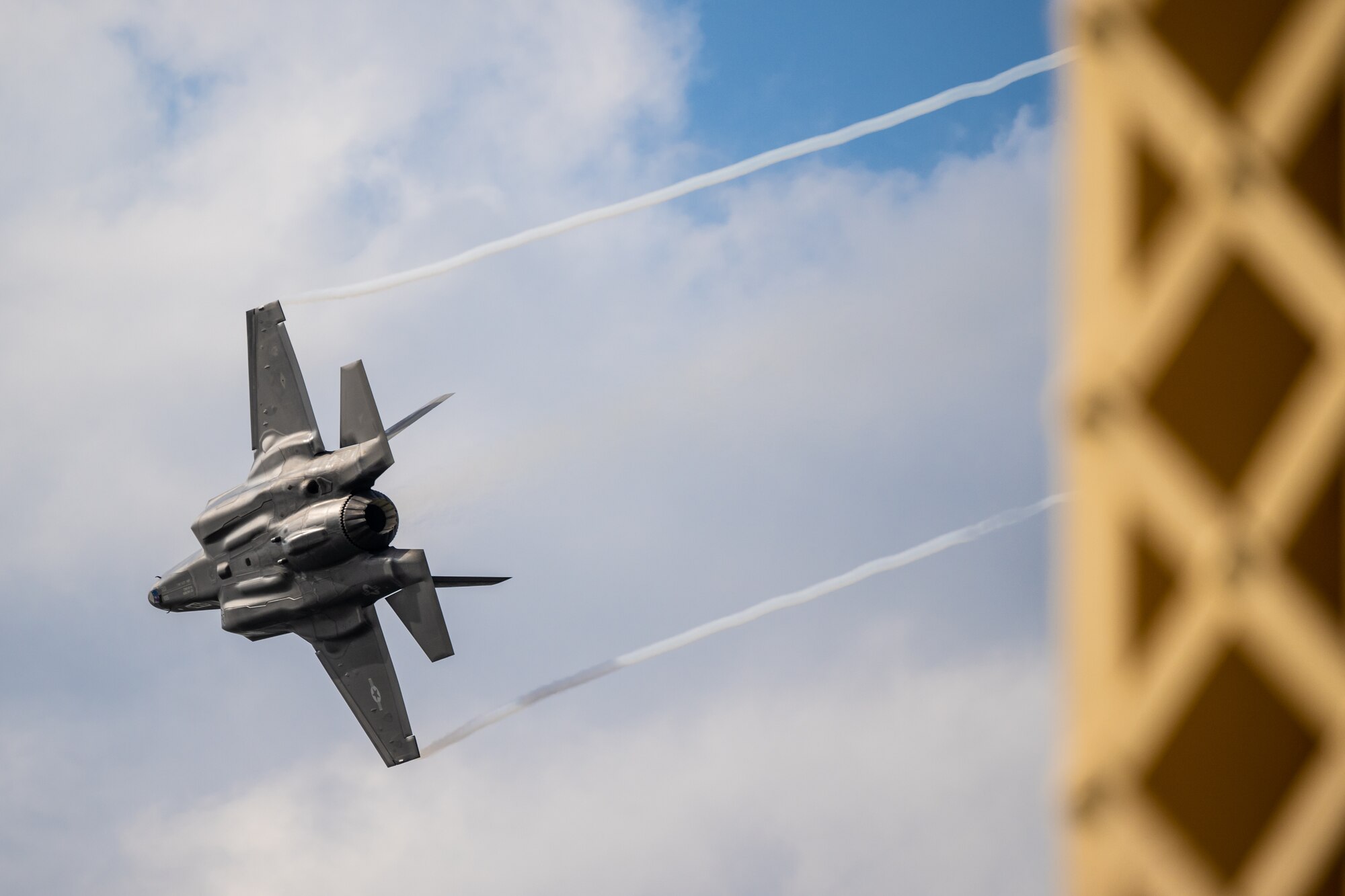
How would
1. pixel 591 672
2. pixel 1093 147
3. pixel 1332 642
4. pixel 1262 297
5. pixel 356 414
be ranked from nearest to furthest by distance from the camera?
pixel 1332 642
pixel 1093 147
pixel 1262 297
pixel 591 672
pixel 356 414

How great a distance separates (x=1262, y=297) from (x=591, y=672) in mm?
22947

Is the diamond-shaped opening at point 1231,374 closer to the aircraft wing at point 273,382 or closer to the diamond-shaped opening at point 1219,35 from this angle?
the diamond-shaped opening at point 1219,35

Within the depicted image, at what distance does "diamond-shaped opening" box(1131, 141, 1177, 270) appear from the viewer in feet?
11.7

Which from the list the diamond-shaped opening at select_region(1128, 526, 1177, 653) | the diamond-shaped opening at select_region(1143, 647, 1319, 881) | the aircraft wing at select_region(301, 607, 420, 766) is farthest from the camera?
the aircraft wing at select_region(301, 607, 420, 766)

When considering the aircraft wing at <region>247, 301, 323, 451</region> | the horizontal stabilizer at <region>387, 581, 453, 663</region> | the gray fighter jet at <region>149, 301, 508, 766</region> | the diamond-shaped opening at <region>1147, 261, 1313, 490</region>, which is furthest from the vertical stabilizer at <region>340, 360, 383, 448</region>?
the diamond-shaped opening at <region>1147, 261, 1313, 490</region>

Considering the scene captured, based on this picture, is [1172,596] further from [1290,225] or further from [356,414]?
[356,414]

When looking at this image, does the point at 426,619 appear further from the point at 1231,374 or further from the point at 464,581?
the point at 1231,374

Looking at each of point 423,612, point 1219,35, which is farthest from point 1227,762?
point 423,612

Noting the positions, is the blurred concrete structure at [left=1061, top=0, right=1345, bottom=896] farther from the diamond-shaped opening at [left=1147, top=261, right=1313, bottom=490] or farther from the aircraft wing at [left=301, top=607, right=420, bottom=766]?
the aircraft wing at [left=301, top=607, right=420, bottom=766]

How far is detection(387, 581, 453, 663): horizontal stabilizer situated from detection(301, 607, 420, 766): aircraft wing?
2858 mm

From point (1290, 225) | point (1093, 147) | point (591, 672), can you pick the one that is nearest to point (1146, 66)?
point (1093, 147)

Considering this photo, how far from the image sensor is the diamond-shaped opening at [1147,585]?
3.49 metres

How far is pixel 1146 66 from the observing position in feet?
11.4

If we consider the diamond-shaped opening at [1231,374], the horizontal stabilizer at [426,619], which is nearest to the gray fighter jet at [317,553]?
the horizontal stabilizer at [426,619]
